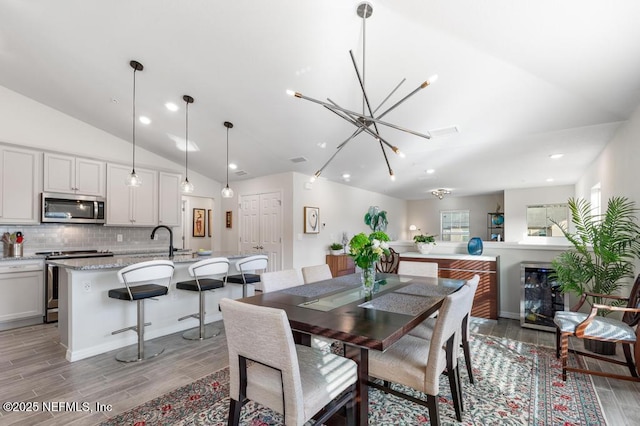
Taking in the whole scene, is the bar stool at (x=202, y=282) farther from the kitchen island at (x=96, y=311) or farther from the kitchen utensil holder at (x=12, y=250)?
the kitchen utensil holder at (x=12, y=250)

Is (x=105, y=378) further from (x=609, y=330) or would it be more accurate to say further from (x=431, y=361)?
(x=609, y=330)

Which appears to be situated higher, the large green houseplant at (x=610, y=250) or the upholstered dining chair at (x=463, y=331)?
the large green houseplant at (x=610, y=250)

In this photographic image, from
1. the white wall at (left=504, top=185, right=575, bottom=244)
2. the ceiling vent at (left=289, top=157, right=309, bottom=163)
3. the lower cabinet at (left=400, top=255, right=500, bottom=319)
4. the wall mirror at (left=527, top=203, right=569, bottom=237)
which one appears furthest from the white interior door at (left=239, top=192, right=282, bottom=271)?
the wall mirror at (left=527, top=203, right=569, bottom=237)

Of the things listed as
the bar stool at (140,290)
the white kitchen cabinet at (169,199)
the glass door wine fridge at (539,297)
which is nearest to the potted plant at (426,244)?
the glass door wine fridge at (539,297)

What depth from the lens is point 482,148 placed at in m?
4.83

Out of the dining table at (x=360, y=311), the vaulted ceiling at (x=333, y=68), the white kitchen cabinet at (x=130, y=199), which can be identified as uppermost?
the vaulted ceiling at (x=333, y=68)

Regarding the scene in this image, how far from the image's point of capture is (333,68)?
3113 millimetres

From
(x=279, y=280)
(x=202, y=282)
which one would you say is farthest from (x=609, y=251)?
(x=202, y=282)

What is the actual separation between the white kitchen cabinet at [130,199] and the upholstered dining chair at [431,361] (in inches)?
197

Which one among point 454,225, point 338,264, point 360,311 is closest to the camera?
point 360,311

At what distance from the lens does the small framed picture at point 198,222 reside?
7.68 metres

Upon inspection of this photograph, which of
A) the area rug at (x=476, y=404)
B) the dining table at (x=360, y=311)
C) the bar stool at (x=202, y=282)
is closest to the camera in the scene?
the dining table at (x=360, y=311)

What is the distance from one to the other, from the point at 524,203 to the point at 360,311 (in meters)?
7.71

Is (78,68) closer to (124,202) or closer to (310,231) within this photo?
(124,202)
